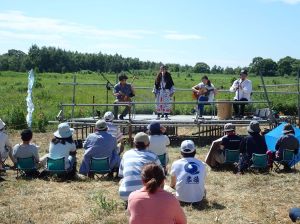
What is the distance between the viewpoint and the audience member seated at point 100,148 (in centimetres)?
919

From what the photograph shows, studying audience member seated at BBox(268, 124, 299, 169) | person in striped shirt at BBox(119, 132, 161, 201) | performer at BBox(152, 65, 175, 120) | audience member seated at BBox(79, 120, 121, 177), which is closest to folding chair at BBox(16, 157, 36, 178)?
audience member seated at BBox(79, 120, 121, 177)

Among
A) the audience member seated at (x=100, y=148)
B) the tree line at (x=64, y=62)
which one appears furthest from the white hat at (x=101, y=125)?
the tree line at (x=64, y=62)

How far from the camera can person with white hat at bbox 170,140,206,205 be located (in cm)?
711

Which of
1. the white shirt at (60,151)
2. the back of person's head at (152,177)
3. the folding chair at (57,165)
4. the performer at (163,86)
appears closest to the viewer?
the back of person's head at (152,177)

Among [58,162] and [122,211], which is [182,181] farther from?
[58,162]

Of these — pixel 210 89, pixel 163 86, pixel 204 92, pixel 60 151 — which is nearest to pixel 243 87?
pixel 210 89

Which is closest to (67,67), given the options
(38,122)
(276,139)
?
(38,122)

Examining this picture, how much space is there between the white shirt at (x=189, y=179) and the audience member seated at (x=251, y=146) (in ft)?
9.05

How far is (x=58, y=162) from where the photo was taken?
29.9 ft

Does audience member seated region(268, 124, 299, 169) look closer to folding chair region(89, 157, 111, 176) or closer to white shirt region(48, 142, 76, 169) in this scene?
folding chair region(89, 157, 111, 176)

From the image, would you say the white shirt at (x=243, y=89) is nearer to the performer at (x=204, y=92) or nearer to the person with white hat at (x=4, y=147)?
the performer at (x=204, y=92)

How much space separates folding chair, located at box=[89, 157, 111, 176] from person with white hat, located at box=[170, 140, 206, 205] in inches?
85.2

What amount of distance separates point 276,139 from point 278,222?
14.1ft

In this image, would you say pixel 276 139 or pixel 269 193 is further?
pixel 276 139
